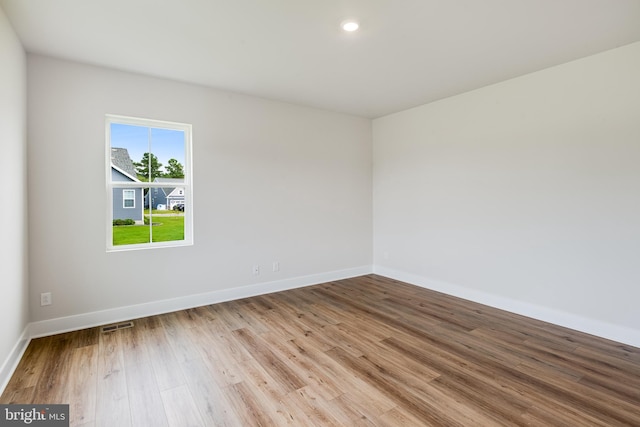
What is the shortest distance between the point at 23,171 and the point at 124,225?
37.6 inches

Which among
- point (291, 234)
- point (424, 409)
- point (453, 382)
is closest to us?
point (424, 409)

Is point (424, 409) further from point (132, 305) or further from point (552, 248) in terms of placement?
point (132, 305)

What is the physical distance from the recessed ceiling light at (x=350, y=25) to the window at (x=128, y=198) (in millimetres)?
2759

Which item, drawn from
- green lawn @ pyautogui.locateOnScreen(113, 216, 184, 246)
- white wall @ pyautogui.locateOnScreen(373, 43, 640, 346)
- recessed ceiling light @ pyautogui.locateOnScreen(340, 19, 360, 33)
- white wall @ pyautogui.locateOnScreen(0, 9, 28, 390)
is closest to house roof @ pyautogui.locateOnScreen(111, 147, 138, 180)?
green lawn @ pyautogui.locateOnScreen(113, 216, 184, 246)

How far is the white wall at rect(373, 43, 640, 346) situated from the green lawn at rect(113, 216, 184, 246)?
3.25 metres

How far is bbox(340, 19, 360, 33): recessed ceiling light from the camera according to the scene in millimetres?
2391

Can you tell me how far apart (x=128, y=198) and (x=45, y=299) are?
120cm

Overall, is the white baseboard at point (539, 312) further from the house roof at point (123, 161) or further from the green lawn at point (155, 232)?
the house roof at point (123, 161)

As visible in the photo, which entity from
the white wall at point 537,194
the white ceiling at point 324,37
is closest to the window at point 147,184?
the white ceiling at point 324,37

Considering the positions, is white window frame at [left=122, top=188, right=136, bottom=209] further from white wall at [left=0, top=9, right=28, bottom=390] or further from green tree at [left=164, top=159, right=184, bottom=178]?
white wall at [left=0, top=9, right=28, bottom=390]

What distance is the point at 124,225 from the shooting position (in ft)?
11.1

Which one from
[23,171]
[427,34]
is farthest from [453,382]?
[23,171]

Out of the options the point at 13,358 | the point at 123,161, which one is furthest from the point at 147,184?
the point at 13,358

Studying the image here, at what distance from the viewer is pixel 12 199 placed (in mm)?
2434
